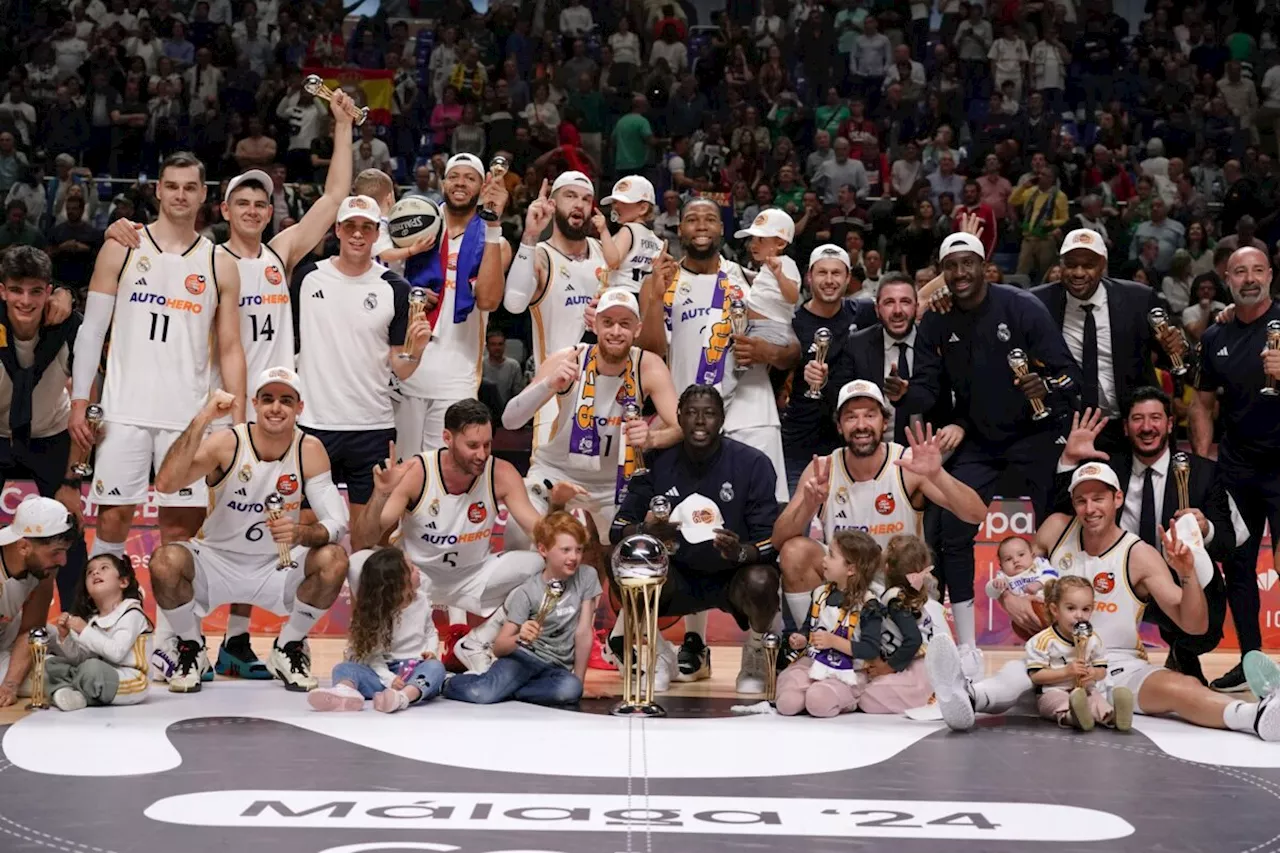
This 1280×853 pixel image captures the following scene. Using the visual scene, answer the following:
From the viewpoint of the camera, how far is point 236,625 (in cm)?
838

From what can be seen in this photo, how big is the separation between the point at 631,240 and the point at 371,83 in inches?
350

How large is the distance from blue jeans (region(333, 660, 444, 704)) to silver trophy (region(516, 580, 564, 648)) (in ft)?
1.42

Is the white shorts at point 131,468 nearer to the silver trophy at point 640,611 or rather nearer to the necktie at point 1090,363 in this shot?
the silver trophy at point 640,611

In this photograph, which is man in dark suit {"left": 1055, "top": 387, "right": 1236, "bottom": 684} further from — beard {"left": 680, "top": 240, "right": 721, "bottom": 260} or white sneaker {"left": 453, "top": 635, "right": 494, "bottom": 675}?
white sneaker {"left": 453, "top": 635, "right": 494, "bottom": 675}

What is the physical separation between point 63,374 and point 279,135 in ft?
28.4

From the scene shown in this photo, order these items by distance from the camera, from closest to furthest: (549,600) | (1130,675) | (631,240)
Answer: (1130,675), (549,600), (631,240)

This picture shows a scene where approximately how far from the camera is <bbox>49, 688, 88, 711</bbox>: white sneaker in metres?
7.18

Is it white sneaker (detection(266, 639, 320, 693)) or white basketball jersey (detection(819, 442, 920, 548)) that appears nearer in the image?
white sneaker (detection(266, 639, 320, 693))

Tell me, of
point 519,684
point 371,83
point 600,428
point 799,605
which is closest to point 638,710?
point 519,684

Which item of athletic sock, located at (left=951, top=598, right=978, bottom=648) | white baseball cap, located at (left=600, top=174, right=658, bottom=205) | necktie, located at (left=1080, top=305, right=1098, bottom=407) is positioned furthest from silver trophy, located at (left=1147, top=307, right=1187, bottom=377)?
white baseball cap, located at (left=600, top=174, right=658, bottom=205)

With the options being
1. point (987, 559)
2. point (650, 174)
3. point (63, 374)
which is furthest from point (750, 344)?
point (650, 174)

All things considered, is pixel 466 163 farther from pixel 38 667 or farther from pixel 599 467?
pixel 38 667

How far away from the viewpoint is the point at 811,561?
812 centimetres

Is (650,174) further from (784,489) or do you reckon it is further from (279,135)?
(784,489)
